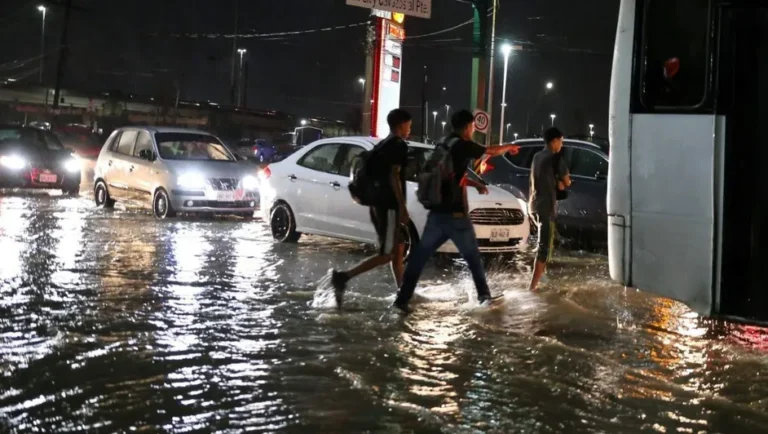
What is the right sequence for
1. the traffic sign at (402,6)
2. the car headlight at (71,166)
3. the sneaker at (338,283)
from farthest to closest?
the car headlight at (71,166), the traffic sign at (402,6), the sneaker at (338,283)

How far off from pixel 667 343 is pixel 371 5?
40.7 ft

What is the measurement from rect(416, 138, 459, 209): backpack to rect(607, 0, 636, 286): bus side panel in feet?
5.00

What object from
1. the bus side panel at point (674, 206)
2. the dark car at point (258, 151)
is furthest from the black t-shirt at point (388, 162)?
the dark car at point (258, 151)

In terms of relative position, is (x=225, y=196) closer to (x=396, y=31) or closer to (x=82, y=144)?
(x=396, y=31)

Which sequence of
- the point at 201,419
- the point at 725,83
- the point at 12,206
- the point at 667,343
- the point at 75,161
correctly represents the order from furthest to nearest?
the point at 75,161 → the point at 12,206 → the point at 667,343 → the point at 725,83 → the point at 201,419

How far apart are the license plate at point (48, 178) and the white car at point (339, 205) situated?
8.60 metres

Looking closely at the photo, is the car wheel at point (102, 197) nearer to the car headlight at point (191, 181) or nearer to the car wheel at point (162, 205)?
the car wheel at point (162, 205)

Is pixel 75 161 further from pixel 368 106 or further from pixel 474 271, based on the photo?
pixel 474 271

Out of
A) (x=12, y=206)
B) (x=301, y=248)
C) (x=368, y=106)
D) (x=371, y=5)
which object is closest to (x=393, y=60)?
(x=368, y=106)

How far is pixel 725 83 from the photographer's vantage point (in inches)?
221

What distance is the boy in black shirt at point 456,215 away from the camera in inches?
293

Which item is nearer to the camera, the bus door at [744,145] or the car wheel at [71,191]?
the bus door at [744,145]

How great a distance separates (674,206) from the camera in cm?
588

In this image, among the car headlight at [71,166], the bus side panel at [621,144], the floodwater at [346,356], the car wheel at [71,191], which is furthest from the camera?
the car wheel at [71,191]
